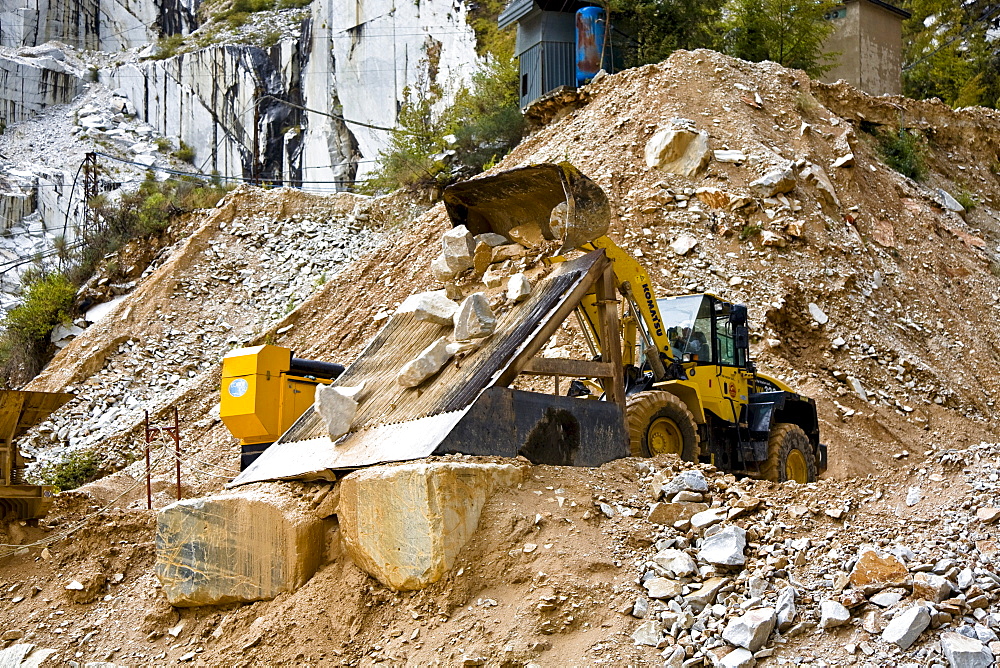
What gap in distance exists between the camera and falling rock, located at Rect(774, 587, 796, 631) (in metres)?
4.81

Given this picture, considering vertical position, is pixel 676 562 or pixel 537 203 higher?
pixel 537 203

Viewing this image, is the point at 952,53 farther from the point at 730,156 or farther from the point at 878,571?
the point at 878,571

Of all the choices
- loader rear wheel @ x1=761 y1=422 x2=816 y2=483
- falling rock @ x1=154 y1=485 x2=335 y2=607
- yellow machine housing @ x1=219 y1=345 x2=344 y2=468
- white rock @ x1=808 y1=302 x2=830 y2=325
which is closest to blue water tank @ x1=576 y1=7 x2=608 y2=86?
white rock @ x1=808 y1=302 x2=830 y2=325

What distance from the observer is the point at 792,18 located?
22.5m

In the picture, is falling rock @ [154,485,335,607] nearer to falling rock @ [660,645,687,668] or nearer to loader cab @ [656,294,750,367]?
falling rock @ [660,645,687,668]

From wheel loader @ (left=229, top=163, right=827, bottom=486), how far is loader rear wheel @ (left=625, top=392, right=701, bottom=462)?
0.05 ft

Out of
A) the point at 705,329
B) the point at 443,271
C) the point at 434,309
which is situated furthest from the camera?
the point at 705,329

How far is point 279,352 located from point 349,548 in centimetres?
345

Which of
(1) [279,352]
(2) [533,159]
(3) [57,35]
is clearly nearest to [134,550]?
(1) [279,352]

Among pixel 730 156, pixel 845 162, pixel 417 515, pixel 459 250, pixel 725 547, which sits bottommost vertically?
pixel 725 547

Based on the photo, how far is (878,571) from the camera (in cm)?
492

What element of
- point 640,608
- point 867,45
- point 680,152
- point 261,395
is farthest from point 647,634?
point 867,45

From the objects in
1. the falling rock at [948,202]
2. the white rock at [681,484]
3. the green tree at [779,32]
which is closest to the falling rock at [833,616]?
the white rock at [681,484]

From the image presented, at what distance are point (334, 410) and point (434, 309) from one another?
1188 millimetres
